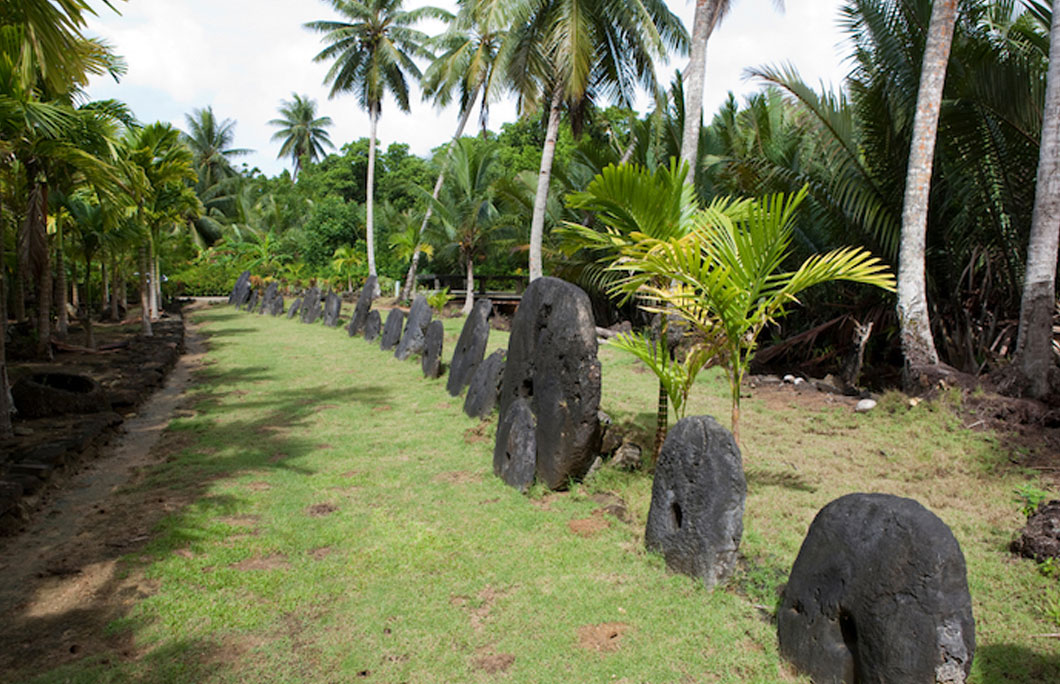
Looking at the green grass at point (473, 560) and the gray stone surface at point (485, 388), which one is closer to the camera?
the green grass at point (473, 560)

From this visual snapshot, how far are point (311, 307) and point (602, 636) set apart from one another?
1759 centimetres

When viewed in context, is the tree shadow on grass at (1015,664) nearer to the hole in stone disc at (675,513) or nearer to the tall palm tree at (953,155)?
the hole in stone disc at (675,513)

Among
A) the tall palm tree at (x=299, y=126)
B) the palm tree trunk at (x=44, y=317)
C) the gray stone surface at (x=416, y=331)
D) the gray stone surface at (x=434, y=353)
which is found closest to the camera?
the gray stone surface at (x=434, y=353)

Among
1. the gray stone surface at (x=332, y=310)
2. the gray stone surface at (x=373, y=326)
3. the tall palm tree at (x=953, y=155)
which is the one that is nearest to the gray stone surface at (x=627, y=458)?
the tall palm tree at (x=953, y=155)

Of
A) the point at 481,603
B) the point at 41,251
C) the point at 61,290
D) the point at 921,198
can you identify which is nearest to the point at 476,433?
the point at 481,603

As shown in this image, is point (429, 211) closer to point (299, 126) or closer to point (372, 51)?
point (372, 51)

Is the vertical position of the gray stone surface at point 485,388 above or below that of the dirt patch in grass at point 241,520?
above

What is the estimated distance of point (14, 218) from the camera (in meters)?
14.5

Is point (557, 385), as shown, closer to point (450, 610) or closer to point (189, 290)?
point (450, 610)

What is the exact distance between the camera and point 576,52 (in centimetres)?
1331

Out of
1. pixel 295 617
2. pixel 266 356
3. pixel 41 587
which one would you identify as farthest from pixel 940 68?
pixel 266 356

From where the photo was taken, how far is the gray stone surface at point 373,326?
14789 mm

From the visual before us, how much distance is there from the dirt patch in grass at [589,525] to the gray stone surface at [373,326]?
10636 millimetres

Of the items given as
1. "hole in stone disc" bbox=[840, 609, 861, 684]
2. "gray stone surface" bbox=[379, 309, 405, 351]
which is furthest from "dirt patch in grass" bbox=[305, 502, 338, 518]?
"gray stone surface" bbox=[379, 309, 405, 351]
